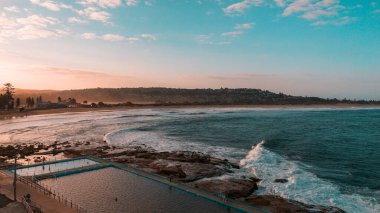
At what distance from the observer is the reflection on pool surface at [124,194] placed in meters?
21.2

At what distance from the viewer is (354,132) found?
6469 cm

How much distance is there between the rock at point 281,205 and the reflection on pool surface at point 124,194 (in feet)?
10.4

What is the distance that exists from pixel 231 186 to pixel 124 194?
9.46 metres

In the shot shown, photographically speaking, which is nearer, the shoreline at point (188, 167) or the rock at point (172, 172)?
the shoreline at point (188, 167)

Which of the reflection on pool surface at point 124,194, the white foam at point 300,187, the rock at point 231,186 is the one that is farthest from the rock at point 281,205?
the reflection on pool surface at point 124,194

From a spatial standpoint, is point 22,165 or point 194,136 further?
point 194,136

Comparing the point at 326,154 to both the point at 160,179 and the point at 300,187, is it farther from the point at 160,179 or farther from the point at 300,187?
the point at 160,179

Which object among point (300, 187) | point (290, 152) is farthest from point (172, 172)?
point (290, 152)

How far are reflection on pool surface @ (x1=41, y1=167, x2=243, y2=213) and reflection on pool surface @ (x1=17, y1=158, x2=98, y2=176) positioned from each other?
10.1ft

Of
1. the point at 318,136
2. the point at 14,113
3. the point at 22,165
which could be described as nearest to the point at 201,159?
the point at 22,165

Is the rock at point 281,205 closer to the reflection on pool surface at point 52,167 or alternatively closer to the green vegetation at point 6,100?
the reflection on pool surface at point 52,167

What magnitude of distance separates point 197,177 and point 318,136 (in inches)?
1493

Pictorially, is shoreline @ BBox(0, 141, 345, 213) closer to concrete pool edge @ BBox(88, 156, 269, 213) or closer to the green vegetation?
concrete pool edge @ BBox(88, 156, 269, 213)

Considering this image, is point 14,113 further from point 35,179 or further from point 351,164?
point 351,164
